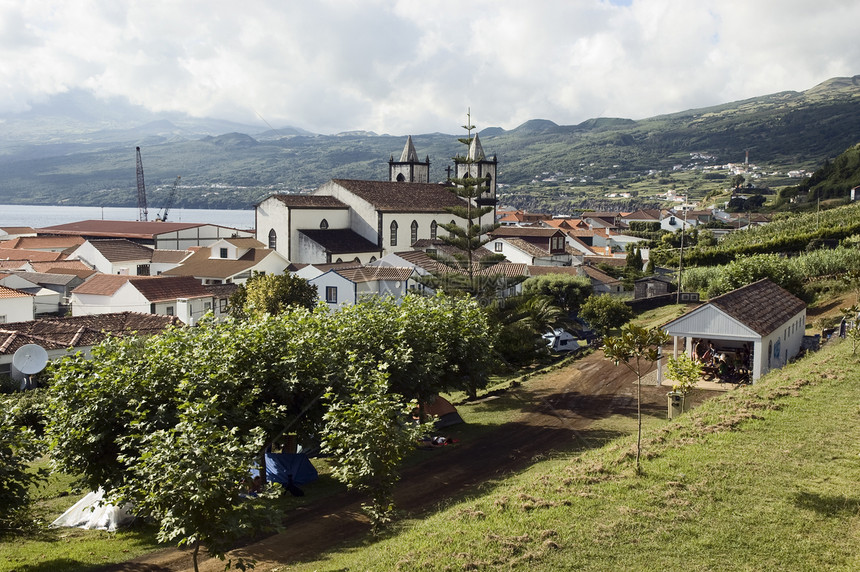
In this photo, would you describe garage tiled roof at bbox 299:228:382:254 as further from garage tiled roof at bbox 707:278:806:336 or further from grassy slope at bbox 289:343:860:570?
grassy slope at bbox 289:343:860:570

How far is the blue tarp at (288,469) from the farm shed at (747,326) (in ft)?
38.8

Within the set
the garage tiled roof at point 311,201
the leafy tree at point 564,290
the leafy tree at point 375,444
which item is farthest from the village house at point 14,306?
the leafy tree at point 375,444

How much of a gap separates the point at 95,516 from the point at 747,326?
17.7 m

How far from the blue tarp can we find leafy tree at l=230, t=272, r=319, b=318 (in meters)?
20.2

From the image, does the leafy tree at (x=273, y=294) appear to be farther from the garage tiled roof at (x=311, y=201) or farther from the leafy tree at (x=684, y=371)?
the leafy tree at (x=684, y=371)

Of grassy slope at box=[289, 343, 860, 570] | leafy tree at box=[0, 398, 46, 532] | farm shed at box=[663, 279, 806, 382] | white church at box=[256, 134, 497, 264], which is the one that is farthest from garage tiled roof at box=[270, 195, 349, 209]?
leafy tree at box=[0, 398, 46, 532]

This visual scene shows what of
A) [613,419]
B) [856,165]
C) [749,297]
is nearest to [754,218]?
[856,165]

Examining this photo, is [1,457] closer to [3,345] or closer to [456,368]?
[456,368]

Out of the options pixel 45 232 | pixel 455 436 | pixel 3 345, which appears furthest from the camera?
pixel 45 232

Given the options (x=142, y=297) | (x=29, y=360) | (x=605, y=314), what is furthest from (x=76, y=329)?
(x=605, y=314)

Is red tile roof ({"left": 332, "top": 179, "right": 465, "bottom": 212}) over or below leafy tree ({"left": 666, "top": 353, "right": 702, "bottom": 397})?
over

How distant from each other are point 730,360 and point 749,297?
2.43 meters

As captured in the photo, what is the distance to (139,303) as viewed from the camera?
4178 centimetres

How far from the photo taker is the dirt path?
40.5 feet
